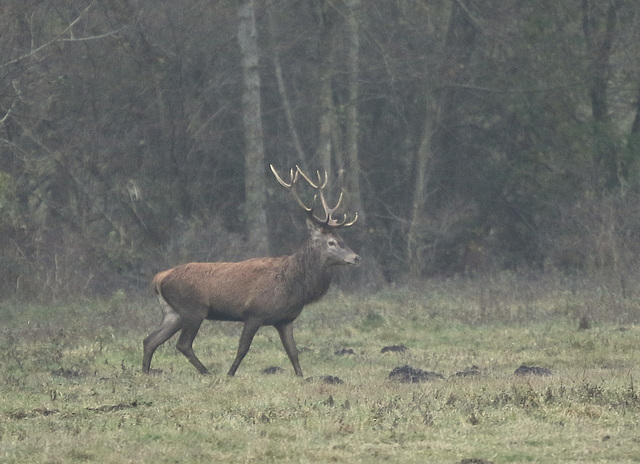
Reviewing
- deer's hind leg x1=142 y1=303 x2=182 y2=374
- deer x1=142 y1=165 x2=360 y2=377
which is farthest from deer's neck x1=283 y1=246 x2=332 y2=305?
deer's hind leg x1=142 y1=303 x2=182 y2=374

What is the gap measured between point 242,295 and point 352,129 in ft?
53.7

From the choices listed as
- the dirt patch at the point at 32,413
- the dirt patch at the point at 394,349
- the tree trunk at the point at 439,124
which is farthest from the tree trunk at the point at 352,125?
the dirt patch at the point at 32,413

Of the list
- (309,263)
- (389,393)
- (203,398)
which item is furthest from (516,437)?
(309,263)

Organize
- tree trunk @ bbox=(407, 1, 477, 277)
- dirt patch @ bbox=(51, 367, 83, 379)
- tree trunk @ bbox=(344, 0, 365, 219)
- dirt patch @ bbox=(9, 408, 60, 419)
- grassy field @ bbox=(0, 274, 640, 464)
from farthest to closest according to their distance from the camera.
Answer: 1. tree trunk @ bbox=(407, 1, 477, 277)
2. tree trunk @ bbox=(344, 0, 365, 219)
3. dirt patch @ bbox=(51, 367, 83, 379)
4. dirt patch @ bbox=(9, 408, 60, 419)
5. grassy field @ bbox=(0, 274, 640, 464)

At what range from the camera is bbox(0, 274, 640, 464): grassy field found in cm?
848

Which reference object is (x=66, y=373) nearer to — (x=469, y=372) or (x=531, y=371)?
(x=469, y=372)

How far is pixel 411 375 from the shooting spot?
12.3 metres

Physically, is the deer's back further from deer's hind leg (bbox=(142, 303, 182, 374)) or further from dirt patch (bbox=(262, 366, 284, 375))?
dirt patch (bbox=(262, 366, 284, 375))

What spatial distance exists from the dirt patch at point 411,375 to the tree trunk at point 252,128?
1439cm

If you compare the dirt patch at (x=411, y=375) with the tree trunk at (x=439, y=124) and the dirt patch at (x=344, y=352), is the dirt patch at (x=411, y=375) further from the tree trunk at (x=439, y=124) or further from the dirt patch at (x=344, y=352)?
the tree trunk at (x=439, y=124)

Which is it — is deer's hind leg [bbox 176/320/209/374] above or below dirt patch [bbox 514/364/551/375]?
above

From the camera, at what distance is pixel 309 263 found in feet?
44.6

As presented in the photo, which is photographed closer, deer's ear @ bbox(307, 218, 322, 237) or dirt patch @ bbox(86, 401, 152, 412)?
dirt patch @ bbox(86, 401, 152, 412)

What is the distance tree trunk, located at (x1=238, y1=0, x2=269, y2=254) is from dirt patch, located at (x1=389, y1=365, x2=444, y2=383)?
14387 millimetres
